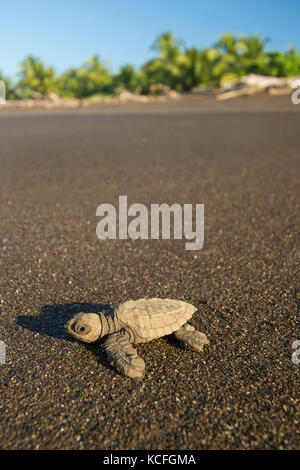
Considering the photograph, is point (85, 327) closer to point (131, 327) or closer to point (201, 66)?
point (131, 327)

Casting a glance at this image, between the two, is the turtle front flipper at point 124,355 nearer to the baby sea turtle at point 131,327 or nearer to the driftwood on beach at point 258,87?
the baby sea turtle at point 131,327

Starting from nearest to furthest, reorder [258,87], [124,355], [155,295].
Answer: [124,355] → [155,295] → [258,87]

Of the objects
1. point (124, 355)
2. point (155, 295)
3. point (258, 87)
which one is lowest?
point (124, 355)

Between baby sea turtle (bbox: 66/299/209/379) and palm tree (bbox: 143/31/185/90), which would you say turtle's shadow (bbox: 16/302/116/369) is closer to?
baby sea turtle (bbox: 66/299/209/379)

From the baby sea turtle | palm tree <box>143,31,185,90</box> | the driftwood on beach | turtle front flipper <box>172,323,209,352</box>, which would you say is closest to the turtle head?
the baby sea turtle

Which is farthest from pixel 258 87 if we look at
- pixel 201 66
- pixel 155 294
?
pixel 155 294

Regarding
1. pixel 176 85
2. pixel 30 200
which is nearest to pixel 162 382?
pixel 30 200
